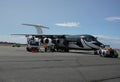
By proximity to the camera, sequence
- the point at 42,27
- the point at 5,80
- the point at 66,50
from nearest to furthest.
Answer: the point at 5,80 < the point at 66,50 < the point at 42,27

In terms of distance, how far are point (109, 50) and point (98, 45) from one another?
21.7ft

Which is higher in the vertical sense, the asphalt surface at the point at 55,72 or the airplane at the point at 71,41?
the airplane at the point at 71,41

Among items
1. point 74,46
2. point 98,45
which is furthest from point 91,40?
point 74,46

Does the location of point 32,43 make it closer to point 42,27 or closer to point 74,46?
point 74,46

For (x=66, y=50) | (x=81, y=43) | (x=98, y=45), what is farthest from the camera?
(x=66, y=50)

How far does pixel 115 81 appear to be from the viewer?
9203 mm

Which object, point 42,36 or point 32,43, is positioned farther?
point 42,36

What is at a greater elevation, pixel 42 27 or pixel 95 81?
pixel 42 27

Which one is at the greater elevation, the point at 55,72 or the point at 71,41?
the point at 71,41

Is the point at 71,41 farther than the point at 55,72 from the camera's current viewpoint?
Yes

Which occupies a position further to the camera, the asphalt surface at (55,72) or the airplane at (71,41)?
the airplane at (71,41)

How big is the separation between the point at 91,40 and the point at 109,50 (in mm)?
7611

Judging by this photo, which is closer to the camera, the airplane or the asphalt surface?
the asphalt surface

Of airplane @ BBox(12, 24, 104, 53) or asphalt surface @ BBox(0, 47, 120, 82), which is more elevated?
airplane @ BBox(12, 24, 104, 53)
